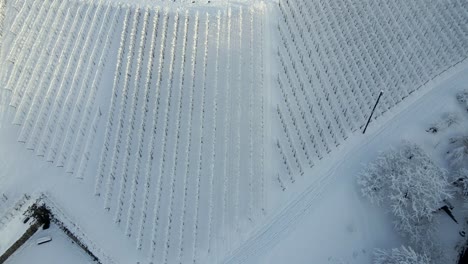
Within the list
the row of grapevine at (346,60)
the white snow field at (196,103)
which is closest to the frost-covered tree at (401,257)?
the white snow field at (196,103)

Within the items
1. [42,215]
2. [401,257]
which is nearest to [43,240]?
[42,215]

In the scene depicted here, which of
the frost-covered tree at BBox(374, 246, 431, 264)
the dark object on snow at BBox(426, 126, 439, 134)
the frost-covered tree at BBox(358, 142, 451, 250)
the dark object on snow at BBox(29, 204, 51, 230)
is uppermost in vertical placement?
the dark object on snow at BBox(426, 126, 439, 134)

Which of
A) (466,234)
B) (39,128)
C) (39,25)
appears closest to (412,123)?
(466,234)

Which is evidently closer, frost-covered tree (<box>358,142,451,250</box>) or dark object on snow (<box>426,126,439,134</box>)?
frost-covered tree (<box>358,142,451,250</box>)

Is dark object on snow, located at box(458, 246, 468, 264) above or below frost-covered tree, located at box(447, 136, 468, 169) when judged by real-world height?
below

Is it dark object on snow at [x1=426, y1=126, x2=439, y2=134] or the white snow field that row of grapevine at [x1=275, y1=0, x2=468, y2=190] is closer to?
the white snow field

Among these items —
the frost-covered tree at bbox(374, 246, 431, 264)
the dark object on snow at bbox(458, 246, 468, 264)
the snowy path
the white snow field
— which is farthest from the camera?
the white snow field

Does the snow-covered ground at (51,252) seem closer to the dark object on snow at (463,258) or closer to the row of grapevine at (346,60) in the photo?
the row of grapevine at (346,60)

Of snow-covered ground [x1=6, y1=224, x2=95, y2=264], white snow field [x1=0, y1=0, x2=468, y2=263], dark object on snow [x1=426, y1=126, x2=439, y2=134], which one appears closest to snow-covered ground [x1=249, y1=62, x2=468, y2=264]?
dark object on snow [x1=426, y1=126, x2=439, y2=134]
